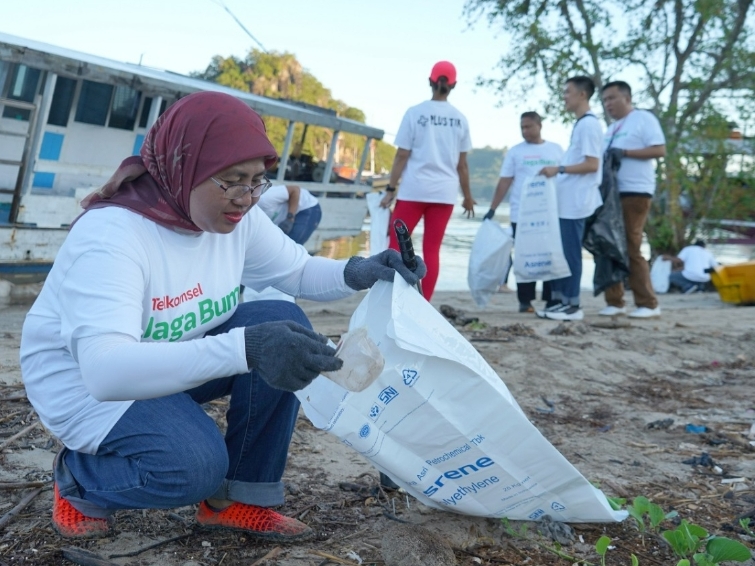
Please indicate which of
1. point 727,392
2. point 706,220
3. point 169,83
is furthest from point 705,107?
point 727,392

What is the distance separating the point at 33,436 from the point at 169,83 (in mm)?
7626

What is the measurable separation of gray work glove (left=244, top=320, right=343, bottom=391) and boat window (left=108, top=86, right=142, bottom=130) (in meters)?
9.92

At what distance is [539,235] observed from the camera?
19.6ft

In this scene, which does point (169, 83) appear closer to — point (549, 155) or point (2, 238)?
point (2, 238)

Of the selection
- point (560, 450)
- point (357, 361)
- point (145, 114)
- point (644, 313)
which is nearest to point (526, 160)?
point (644, 313)

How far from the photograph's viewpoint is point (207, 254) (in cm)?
203

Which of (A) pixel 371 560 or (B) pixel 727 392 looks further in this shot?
(B) pixel 727 392

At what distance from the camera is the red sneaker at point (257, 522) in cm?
212

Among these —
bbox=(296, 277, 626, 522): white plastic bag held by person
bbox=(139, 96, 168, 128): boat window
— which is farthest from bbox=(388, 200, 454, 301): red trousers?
bbox=(139, 96, 168, 128): boat window

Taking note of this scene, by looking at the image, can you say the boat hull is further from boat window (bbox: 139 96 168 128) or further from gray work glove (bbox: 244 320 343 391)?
gray work glove (bbox: 244 320 343 391)

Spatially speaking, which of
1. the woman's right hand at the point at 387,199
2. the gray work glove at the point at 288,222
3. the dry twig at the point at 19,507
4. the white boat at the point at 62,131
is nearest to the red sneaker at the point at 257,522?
the dry twig at the point at 19,507

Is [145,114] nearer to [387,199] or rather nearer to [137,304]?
[387,199]

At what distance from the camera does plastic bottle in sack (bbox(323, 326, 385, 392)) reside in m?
1.79

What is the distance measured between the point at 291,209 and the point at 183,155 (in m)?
3.67
